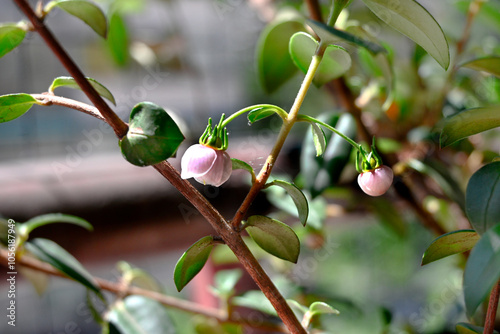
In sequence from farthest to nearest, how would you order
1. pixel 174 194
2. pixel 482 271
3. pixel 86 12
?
pixel 174 194, pixel 86 12, pixel 482 271

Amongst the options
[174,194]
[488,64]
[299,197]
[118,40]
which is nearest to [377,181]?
[299,197]

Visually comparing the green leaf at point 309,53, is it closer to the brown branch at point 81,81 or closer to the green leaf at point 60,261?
the brown branch at point 81,81

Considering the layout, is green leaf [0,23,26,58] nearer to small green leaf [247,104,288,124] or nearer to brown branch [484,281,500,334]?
small green leaf [247,104,288,124]

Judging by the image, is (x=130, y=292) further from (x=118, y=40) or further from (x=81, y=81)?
(x=118, y=40)

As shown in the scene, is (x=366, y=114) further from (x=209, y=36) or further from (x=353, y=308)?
(x=209, y=36)

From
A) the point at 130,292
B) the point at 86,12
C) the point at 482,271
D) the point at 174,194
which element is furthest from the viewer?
the point at 174,194
